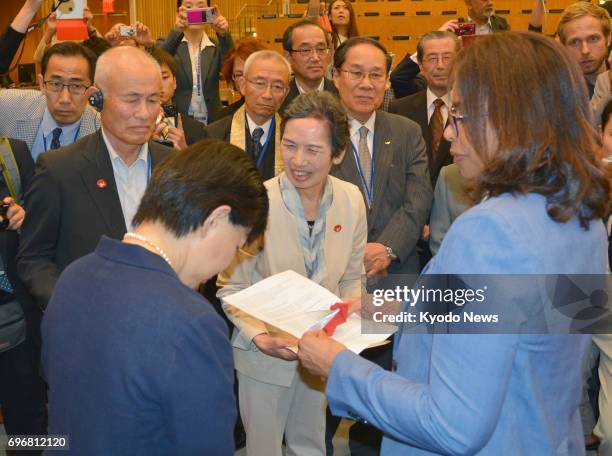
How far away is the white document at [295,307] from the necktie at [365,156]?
1.45 m

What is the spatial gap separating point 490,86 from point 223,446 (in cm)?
86

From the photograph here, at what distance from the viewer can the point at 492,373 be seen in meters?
1.30

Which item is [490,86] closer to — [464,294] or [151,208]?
[464,294]

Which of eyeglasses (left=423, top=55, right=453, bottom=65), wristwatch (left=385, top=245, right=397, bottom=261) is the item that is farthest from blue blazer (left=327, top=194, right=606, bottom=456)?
eyeglasses (left=423, top=55, right=453, bottom=65)

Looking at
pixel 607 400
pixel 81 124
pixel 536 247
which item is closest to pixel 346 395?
pixel 536 247

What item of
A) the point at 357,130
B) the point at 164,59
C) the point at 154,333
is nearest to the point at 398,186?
the point at 357,130

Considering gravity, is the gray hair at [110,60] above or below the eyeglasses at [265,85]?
above

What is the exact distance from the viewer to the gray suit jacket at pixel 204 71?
536 cm

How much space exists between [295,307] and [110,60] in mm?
1276

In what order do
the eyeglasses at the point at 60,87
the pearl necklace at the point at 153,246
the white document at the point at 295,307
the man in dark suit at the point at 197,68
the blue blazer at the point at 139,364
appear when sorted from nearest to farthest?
the blue blazer at the point at 139,364 → the pearl necklace at the point at 153,246 → the white document at the point at 295,307 → the eyeglasses at the point at 60,87 → the man in dark suit at the point at 197,68

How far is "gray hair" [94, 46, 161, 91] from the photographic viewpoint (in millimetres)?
2666

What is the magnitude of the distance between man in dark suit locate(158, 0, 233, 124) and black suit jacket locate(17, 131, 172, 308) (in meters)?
2.84

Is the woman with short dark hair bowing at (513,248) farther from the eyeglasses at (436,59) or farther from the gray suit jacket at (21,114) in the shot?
the eyeglasses at (436,59)

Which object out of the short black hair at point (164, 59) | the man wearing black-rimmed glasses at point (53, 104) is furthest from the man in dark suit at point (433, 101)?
the man wearing black-rimmed glasses at point (53, 104)
